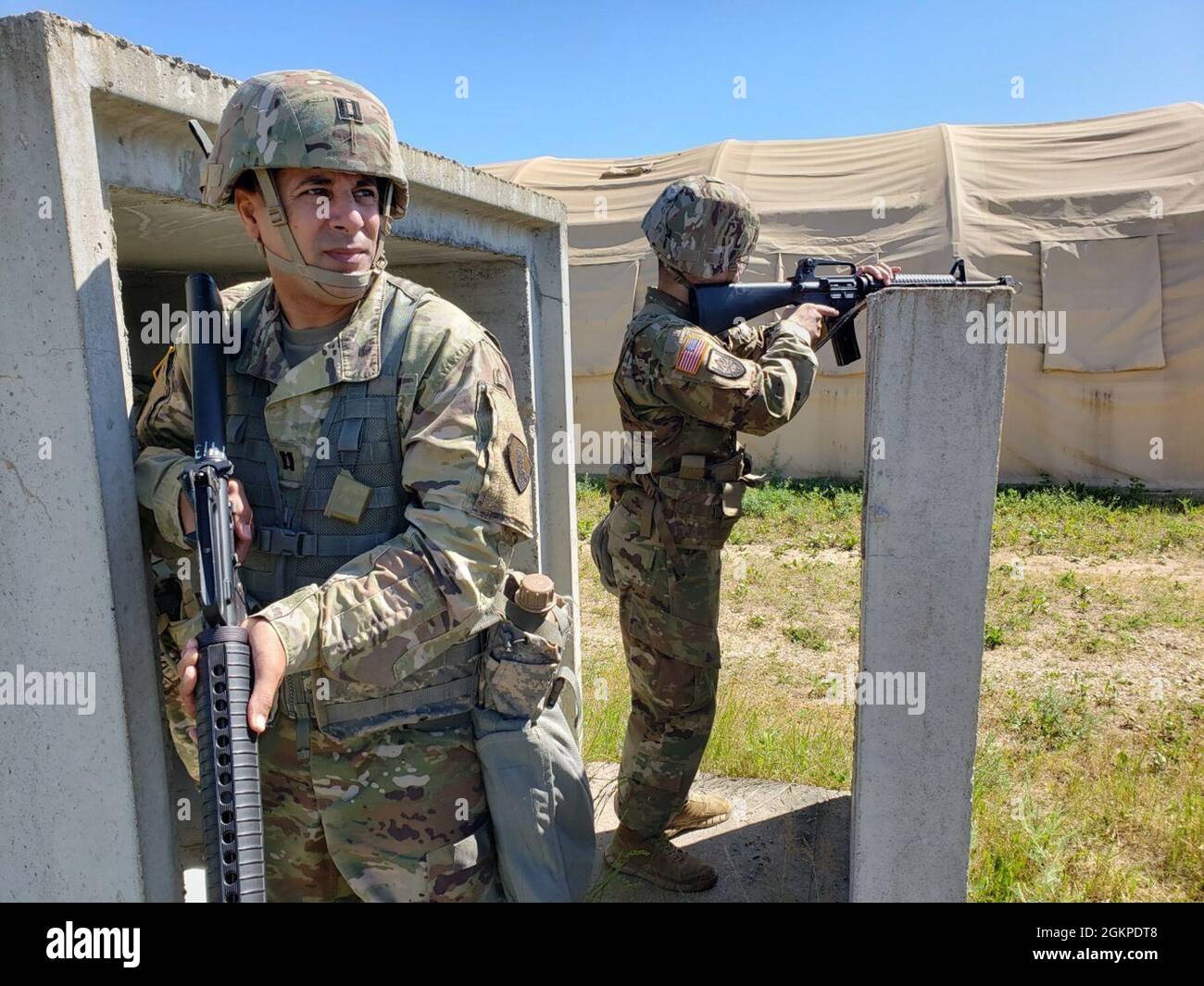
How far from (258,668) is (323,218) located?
0.79 metres

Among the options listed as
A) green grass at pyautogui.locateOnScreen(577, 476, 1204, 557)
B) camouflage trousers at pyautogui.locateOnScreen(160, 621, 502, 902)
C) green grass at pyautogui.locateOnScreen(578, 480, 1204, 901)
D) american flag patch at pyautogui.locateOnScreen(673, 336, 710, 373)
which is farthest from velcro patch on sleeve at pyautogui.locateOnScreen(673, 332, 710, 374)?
green grass at pyautogui.locateOnScreen(577, 476, 1204, 557)

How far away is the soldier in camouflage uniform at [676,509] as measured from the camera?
112 inches

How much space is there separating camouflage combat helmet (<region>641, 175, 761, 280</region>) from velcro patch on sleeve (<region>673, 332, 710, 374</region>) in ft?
1.15

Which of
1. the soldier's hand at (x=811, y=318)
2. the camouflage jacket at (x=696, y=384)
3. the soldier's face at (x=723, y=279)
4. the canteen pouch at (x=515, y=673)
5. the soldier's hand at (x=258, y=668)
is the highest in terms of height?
the soldier's face at (x=723, y=279)

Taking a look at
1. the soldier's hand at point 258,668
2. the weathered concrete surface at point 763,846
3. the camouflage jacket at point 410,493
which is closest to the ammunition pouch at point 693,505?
the weathered concrete surface at point 763,846

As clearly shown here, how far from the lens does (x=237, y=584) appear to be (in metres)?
1.61

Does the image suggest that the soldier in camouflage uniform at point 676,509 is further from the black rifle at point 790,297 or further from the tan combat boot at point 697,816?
the tan combat boot at point 697,816

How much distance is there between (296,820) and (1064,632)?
485 cm

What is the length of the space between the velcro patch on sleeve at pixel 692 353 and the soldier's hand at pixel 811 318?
0.38 meters

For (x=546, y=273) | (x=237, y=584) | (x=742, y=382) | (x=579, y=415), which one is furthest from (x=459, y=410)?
(x=579, y=415)

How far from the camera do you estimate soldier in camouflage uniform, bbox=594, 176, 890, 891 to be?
2.83 metres

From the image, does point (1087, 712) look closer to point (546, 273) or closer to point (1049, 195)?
point (546, 273)

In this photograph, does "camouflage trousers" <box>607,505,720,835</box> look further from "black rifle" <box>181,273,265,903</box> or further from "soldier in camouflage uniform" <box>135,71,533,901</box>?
"black rifle" <box>181,273,265,903</box>

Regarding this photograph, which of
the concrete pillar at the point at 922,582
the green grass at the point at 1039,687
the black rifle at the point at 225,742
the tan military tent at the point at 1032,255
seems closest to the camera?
the black rifle at the point at 225,742
